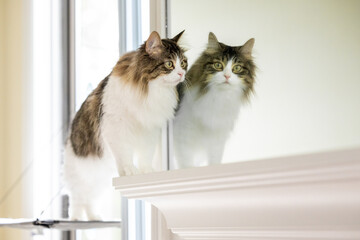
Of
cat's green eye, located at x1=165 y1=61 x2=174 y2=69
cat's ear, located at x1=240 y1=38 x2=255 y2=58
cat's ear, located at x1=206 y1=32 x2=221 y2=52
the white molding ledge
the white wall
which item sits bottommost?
the white molding ledge

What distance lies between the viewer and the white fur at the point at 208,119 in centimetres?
106

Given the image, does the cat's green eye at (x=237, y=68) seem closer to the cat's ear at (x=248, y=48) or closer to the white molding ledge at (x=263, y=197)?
the cat's ear at (x=248, y=48)

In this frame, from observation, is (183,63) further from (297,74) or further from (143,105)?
(297,74)

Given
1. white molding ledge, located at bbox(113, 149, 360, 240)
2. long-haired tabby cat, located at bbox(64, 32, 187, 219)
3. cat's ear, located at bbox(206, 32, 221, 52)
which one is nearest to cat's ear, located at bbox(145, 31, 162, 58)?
long-haired tabby cat, located at bbox(64, 32, 187, 219)

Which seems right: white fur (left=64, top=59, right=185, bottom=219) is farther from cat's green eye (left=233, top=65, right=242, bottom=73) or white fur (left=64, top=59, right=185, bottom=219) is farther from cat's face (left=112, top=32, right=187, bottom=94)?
cat's green eye (left=233, top=65, right=242, bottom=73)

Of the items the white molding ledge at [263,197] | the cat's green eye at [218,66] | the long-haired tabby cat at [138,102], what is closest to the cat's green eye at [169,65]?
the long-haired tabby cat at [138,102]

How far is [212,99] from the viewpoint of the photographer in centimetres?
110

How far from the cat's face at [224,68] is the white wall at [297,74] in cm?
2

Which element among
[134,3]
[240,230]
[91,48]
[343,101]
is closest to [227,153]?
[240,230]

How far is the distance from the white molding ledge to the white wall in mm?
100

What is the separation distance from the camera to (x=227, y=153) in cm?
105

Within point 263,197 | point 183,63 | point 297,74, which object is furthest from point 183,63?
point 263,197

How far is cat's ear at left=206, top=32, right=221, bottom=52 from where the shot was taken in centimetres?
112

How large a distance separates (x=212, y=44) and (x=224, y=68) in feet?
0.22
